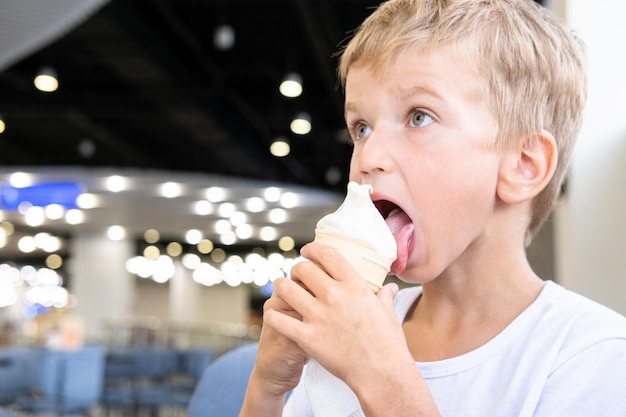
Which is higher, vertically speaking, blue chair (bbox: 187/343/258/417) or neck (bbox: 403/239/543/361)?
neck (bbox: 403/239/543/361)

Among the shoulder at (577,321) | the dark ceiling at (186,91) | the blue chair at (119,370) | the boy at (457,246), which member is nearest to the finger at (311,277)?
the boy at (457,246)

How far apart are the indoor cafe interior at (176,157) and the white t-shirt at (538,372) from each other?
216 mm

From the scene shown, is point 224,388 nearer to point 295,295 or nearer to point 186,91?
point 295,295

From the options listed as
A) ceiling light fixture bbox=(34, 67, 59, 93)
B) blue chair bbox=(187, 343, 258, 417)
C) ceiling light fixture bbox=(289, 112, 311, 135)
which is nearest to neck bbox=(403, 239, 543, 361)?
blue chair bbox=(187, 343, 258, 417)

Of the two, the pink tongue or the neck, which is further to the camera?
the neck

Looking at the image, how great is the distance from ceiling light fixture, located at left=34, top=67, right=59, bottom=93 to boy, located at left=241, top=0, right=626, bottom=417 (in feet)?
28.7

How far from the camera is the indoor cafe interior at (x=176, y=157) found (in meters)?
1.86

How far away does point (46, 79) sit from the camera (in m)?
9.30

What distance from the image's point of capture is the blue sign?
41.1 feet

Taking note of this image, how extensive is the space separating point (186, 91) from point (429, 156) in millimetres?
9000

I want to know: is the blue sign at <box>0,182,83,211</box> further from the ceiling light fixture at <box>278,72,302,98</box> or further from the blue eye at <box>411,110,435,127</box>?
the blue eye at <box>411,110,435,127</box>

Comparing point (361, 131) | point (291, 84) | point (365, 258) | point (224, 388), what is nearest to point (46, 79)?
point (291, 84)

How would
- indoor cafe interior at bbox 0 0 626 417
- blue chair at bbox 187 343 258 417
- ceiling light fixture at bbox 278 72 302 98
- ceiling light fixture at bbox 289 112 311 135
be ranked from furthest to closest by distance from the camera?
ceiling light fixture at bbox 289 112 311 135, ceiling light fixture at bbox 278 72 302 98, indoor cafe interior at bbox 0 0 626 417, blue chair at bbox 187 343 258 417

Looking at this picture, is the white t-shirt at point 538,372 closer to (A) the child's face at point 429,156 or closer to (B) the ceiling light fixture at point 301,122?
(A) the child's face at point 429,156
